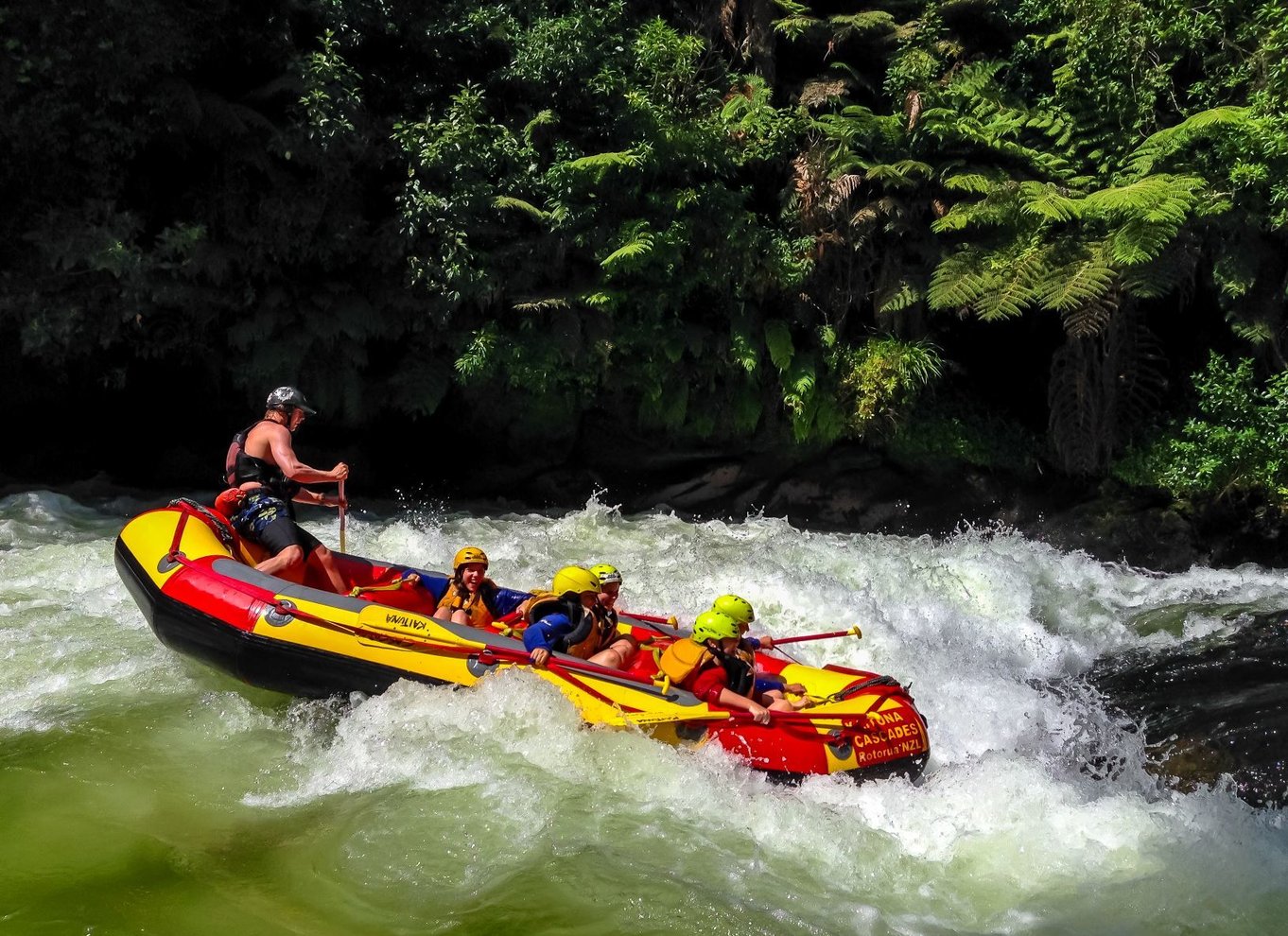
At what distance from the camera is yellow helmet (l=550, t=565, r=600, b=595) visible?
17.3 ft

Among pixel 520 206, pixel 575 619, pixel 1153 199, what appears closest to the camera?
pixel 575 619

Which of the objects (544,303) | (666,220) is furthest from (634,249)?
(544,303)

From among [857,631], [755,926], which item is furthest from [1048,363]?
[755,926]

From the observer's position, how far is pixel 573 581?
5.27m

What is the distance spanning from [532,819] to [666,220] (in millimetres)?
6744

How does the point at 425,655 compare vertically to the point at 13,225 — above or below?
below

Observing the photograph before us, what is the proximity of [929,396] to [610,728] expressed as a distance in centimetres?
690

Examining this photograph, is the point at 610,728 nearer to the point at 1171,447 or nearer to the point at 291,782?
the point at 291,782

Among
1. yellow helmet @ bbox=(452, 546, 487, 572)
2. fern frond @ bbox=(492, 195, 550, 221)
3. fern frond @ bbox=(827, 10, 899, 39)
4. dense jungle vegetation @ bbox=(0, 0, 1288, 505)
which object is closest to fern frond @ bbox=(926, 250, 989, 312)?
dense jungle vegetation @ bbox=(0, 0, 1288, 505)

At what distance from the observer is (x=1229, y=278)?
8.51 meters

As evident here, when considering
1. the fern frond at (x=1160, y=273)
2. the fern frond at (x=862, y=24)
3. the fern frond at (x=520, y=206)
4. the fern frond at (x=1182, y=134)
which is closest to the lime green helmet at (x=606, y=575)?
the fern frond at (x=520, y=206)

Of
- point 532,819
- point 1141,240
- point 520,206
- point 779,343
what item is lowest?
point 532,819

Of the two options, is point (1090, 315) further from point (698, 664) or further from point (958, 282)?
point (698, 664)

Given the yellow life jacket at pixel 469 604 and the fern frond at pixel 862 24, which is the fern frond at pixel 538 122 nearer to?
the fern frond at pixel 862 24
